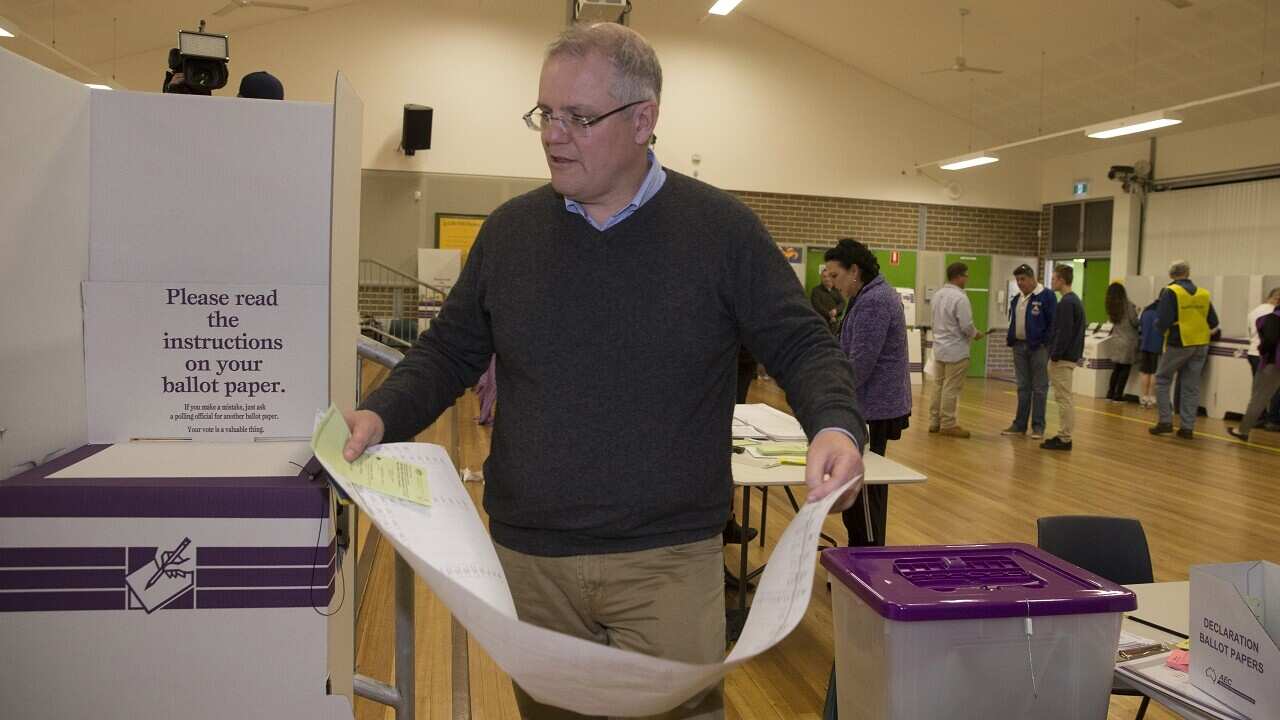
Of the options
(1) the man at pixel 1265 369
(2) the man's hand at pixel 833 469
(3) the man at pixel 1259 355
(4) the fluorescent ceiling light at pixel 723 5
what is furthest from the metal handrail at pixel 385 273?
(2) the man's hand at pixel 833 469

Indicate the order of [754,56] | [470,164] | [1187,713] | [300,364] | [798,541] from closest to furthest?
[798,541] < [1187,713] < [300,364] < [470,164] < [754,56]

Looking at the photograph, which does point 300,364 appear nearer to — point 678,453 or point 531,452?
point 531,452

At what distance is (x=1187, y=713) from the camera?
1623 millimetres

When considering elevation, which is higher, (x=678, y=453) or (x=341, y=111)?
(x=341, y=111)

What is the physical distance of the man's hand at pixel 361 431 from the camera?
1.30m

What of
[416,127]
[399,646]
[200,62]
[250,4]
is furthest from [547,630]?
[416,127]

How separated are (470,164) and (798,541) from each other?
40.0 ft

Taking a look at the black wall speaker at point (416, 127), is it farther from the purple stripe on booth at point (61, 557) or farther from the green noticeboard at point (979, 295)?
the purple stripe on booth at point (61, 557)

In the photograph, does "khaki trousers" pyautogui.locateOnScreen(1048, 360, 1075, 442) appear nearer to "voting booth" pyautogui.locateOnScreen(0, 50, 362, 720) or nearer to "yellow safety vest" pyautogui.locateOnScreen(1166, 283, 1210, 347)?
"yellow safety vest" pyautogui.locateOnScreen(1166, 283, 1210, 347)

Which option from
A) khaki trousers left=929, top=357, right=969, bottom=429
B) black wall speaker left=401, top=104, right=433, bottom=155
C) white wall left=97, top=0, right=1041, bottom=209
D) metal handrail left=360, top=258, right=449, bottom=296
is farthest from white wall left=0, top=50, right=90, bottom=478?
white wall left=97, top=0, right=1041, bottom=209

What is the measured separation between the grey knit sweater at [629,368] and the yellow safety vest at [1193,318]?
929cm

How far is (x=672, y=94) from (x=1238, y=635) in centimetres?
1244

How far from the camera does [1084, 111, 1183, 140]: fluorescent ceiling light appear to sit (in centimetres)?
960

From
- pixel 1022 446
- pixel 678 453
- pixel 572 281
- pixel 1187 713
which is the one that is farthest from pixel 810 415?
pixel 1022 446
